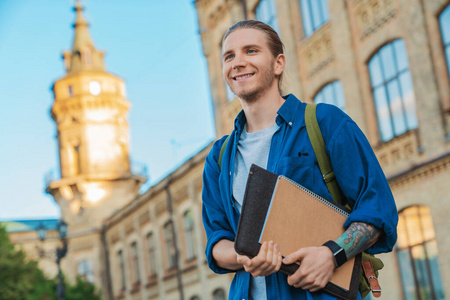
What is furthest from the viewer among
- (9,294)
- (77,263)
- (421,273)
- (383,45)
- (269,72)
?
(77,263)

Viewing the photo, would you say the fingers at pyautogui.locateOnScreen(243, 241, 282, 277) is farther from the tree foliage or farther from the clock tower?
the clock tower

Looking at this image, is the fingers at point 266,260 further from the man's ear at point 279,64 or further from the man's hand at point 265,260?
the man's ear at point 279,64

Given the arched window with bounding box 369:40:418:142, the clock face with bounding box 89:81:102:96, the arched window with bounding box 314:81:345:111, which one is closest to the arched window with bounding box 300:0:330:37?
→ the arched window with bounding box 314:81:345:111

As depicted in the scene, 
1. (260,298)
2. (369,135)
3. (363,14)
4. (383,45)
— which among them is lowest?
(260,298)

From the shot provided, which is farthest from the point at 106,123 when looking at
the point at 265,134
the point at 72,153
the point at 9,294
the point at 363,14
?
the point at 265,134

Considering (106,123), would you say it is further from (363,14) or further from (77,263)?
(363,14)

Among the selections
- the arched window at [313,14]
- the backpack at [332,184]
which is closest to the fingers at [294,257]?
the backpack at [332,184]

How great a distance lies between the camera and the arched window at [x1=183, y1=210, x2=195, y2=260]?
98.7 feet

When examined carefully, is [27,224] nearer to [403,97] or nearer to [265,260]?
[403,97]

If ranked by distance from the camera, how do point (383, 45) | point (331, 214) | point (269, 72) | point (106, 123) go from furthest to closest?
1. point (106, 123)
2. point (383, 45)
3. point (269, 72)
4. point (331, 214)

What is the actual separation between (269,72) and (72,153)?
143ft

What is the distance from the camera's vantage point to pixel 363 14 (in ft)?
58.8

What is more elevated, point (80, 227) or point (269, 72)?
point (80, 227)

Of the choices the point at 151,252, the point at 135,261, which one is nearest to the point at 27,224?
the point at 135,261
